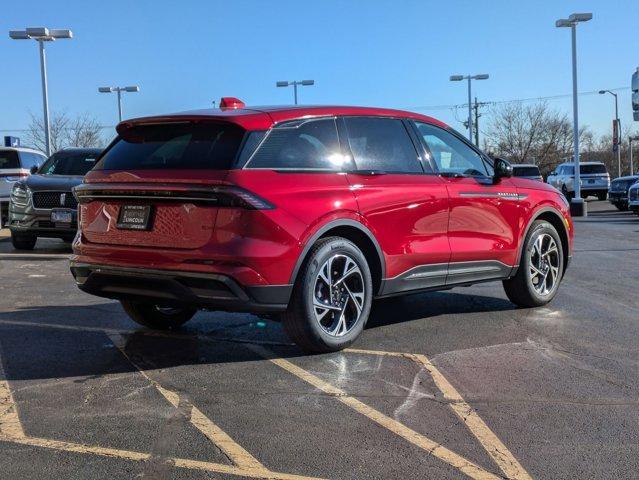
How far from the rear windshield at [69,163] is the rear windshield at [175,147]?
24.9ft

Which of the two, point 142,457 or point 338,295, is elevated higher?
point 338,295

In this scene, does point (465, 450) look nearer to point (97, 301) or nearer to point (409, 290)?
point (409, 290)

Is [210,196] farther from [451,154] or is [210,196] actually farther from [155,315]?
[451,154]

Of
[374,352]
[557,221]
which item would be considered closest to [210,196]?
[374,352]


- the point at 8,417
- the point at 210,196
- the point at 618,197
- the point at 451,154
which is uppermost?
the point at 451,154

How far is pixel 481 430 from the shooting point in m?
3.62

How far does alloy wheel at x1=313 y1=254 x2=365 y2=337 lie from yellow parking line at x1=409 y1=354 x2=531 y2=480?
0.72m

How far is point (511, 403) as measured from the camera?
159 inches

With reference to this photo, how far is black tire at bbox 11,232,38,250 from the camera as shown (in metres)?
11.9

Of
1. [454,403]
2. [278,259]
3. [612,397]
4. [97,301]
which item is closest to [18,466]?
[278,259]

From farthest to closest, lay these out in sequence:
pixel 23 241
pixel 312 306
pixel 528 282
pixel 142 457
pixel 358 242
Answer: pixel 23 241 → pixel 528 282 → pixel 358 242 → pixel 312 306 → pixel 142 457

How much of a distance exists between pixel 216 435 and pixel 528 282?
4.12 meters

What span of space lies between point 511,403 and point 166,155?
280 cm

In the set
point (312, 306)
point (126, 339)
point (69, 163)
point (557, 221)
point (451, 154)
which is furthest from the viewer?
point (69, 163)
